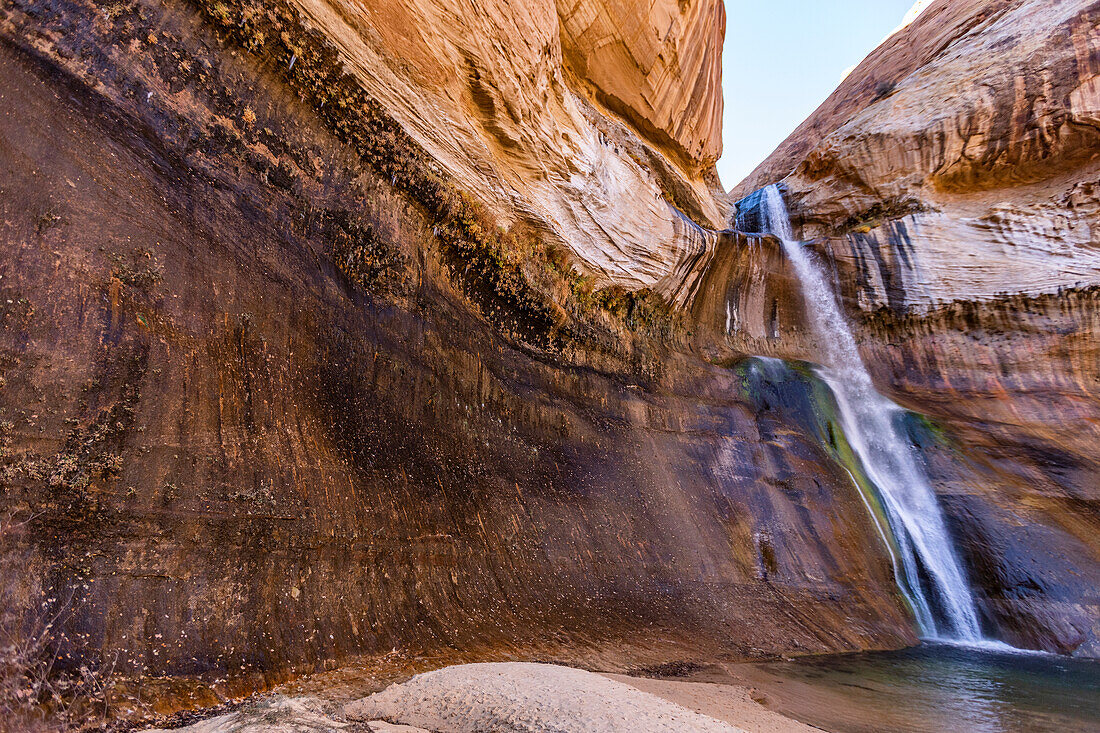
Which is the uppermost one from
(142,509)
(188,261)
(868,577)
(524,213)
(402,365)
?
(524,213)

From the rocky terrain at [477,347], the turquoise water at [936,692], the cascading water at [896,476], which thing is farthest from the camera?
the cascading water at [896,476]

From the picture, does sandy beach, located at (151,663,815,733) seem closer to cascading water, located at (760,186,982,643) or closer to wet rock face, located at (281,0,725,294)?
wet rock face, located at (281,0,725,294)

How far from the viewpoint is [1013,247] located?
1002 centimetres

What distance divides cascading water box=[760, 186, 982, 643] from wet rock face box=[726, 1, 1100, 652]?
0.89 ft

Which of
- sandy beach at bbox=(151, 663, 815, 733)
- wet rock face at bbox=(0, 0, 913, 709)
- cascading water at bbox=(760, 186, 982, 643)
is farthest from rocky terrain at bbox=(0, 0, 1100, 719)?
sandy beach at bbox=(151, 663, 815, 733)

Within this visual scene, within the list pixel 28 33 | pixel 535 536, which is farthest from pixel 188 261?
pixel 535 536

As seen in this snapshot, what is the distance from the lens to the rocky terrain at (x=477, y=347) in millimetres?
3180

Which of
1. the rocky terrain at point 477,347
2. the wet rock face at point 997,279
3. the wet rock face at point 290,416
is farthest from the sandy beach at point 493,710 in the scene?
the wet rock face at point 997,279

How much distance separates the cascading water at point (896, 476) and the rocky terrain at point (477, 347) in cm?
32

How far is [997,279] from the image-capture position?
32.5 feet

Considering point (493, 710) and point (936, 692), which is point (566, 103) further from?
point (936, 692)

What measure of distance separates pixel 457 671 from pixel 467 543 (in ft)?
5.76

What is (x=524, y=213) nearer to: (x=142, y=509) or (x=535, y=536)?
(x=535, y=536)

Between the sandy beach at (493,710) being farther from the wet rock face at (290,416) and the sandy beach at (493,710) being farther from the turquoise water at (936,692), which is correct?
the turquoise water at (936,692)
